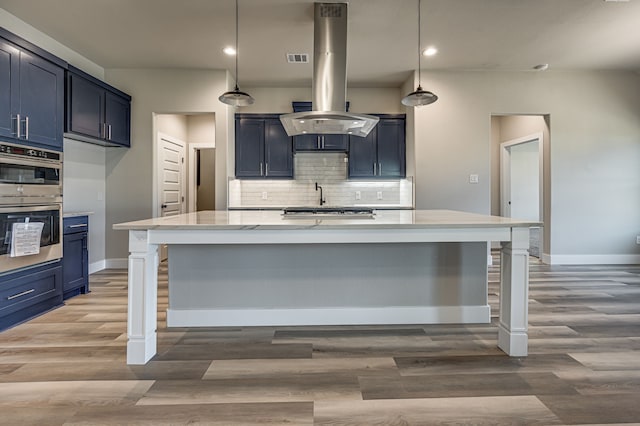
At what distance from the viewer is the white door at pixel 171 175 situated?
5.47 m

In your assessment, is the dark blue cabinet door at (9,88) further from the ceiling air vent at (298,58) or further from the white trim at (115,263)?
the ceiling air vent at (298,58)

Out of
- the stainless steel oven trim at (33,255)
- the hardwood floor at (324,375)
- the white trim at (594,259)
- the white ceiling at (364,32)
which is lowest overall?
the hardwood floor at (324,375)

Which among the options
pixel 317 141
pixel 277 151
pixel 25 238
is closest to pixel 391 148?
pixel 317 141

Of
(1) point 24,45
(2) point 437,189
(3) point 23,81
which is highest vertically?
(1) point 24,45

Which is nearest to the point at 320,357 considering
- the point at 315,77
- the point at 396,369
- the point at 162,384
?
the point at 396,369

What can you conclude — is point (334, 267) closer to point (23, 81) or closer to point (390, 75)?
point (23, 81)

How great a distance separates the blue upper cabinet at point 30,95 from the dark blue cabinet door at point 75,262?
94 centimetres

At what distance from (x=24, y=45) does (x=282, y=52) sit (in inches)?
101

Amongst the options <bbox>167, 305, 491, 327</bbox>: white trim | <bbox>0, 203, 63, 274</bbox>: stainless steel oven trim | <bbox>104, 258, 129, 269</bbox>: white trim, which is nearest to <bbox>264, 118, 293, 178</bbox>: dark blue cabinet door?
<bbox>104, 258, 129, 269</bbox>: white trim

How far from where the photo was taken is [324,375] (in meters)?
2.09

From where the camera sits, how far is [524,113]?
5402 millimetres

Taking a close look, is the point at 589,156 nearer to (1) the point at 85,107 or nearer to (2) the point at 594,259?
(2) the point at 594,259

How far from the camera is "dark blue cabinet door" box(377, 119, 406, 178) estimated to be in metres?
5.63

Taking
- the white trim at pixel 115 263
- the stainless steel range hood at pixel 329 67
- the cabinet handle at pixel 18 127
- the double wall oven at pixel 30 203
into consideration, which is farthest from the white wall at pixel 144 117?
the stainless steel range hood at pixel 329 67
